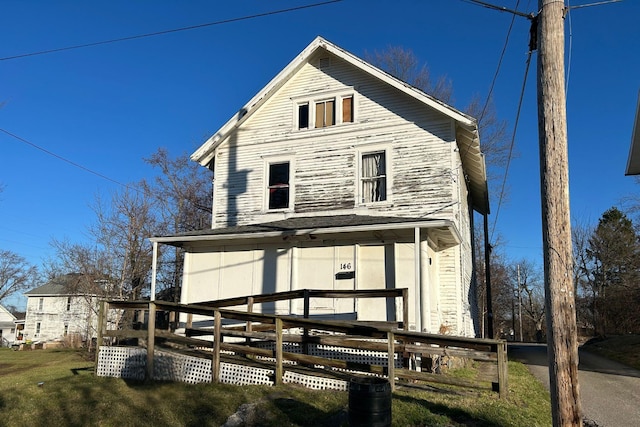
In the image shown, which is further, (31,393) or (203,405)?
(31,393)

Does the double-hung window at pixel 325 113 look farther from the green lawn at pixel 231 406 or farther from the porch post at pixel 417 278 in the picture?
the green lawn at pixel 231 406

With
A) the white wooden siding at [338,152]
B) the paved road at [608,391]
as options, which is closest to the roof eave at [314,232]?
the white wooden siding at [338,152]

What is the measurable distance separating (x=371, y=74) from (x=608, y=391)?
964cm

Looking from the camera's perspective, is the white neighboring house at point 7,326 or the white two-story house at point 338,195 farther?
the white neighboring house at point 7,326

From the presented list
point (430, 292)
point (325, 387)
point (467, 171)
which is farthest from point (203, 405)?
point (467, 171)

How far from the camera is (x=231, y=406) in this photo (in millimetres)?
6941

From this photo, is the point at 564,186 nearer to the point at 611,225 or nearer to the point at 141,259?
the point at 141,259

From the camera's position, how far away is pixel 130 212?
23.0 m

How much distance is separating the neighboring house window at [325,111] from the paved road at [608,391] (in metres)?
8.66

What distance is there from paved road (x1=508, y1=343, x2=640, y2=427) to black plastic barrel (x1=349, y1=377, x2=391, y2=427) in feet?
13.5

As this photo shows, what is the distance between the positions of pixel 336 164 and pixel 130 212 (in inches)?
502

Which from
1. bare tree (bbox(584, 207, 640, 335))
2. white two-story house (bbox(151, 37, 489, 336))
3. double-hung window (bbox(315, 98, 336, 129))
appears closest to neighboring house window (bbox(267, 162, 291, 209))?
white two-story house (bbox(151, 37, 489, 336))

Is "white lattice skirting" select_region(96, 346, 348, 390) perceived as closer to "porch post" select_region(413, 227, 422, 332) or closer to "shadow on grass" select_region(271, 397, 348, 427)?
"shadow on grass" select_region(271, 397, 348, 427)

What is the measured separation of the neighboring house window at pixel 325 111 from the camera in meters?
14.5
